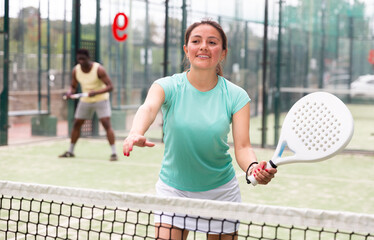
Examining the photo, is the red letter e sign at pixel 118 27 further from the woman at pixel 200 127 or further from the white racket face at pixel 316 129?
the white racket face at pixel 316 129

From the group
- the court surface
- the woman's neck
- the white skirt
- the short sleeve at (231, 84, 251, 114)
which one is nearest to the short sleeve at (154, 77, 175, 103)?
the woman's neck

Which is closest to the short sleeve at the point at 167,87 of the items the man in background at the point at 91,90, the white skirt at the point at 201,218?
the white skirt at the point at 201,218

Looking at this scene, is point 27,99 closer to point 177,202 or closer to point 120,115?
point 120,115

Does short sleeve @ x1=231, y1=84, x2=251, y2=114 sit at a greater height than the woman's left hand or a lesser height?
greater

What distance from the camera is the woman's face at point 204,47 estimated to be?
9.34 feet

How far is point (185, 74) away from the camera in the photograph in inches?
117

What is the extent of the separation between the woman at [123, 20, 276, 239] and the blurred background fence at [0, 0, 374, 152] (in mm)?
7341

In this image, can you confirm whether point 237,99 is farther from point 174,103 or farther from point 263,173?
point 263,173

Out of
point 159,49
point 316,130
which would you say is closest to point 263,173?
point 316,130

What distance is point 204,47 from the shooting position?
284 cm

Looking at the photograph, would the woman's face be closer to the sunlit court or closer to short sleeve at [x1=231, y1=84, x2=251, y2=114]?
the sunlit court

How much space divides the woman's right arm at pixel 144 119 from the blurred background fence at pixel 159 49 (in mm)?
7487

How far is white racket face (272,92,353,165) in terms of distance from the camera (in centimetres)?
240

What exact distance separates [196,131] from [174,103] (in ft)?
0.55
